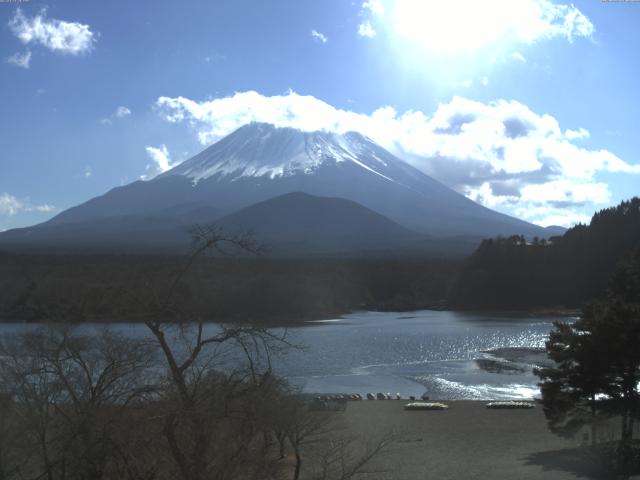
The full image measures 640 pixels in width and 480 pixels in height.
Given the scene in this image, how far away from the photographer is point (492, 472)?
10.4m

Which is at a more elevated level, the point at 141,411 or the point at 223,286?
the point at 223,286

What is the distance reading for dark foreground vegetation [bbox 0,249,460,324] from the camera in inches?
217

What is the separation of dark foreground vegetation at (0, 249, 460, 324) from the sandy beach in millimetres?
3019

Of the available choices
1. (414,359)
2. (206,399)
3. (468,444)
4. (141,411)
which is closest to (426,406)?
(468,444)

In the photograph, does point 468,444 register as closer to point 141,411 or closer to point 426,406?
point 426,406

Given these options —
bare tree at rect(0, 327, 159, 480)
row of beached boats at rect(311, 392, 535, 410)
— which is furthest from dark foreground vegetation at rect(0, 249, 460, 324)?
row of beached boats at rect(311, 392, 535, 410)

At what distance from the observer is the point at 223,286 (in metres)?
27.7

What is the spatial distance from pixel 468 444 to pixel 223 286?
16.1 meters

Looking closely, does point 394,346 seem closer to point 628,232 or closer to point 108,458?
point 108,458

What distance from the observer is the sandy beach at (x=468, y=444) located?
10.5m

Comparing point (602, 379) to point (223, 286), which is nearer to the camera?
point (602, 379)

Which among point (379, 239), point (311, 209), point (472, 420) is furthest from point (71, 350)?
point (311, 209)

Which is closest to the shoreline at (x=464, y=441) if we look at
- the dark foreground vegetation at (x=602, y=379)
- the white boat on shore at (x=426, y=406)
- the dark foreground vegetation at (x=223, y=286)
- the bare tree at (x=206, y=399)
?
the white boat on shore at (x=426, y=406)

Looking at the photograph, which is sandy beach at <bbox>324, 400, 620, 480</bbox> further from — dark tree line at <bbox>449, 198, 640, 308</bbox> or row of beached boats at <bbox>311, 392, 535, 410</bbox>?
dark tree line at <bbox>449, 198, 640, 308</bbox>
